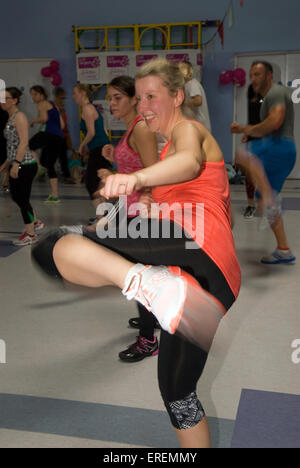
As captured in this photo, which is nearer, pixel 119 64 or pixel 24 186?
pixel 24 186

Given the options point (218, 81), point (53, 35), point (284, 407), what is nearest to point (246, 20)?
point (218, 81)

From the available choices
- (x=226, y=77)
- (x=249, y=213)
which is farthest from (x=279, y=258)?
(x=226, y=77)

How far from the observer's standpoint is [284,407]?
1940mm

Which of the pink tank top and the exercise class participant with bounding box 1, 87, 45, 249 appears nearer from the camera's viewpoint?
the pink tank top

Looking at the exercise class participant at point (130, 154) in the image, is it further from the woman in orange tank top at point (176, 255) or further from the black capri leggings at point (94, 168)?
the black capri leggings at point (94, 168)

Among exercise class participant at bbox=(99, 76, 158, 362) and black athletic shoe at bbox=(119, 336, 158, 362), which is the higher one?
exercise class participant at bbox=(99, 76, 158, 362)

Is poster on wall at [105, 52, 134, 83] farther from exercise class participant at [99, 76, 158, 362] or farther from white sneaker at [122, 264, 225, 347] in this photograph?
white sneaker at [122, 264, 225, 347]

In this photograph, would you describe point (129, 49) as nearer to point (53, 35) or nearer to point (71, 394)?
point (53, 35)

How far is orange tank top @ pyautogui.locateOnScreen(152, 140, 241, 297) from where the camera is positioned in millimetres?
1208

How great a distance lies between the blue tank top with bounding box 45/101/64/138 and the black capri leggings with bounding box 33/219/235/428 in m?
5.22

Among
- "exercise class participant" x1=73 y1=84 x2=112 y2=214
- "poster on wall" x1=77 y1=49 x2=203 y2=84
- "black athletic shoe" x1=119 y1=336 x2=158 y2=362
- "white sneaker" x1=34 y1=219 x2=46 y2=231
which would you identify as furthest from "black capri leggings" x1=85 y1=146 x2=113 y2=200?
"poster on wall" x1=77 y1=49 x2=203 y2=84

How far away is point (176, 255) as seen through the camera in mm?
1201

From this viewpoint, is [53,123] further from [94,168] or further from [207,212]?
[207,212]

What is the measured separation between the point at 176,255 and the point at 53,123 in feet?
18.0
